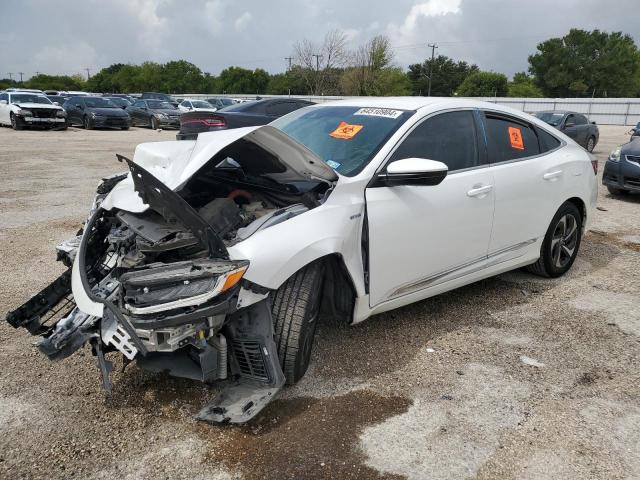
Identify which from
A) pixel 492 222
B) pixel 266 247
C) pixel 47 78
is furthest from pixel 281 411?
pixel 47 78

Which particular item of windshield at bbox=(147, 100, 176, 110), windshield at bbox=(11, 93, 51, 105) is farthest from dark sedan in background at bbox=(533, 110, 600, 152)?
windshield at bbox=(11, 93, 51, 105)

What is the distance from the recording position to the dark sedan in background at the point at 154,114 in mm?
24938

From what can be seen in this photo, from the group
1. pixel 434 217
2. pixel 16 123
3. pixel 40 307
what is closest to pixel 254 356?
A: pixel 40 307

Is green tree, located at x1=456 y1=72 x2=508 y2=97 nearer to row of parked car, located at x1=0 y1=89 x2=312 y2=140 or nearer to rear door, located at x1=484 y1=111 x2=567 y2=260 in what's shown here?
row of parked car, located at x1=0 y1=89 x2=312 y2=140

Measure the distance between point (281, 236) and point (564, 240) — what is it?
3.27 meters

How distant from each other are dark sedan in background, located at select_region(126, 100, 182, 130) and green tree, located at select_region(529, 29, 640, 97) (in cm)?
5907

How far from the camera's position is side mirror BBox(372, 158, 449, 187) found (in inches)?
128

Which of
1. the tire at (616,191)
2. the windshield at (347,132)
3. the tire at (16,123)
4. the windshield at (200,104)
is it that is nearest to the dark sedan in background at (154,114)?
the windshield at (200,104)

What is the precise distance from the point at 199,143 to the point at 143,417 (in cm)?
149

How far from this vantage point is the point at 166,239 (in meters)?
2.80

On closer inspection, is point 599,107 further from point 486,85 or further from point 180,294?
point 180,294

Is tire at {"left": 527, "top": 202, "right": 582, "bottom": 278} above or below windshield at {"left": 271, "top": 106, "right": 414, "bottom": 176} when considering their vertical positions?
below

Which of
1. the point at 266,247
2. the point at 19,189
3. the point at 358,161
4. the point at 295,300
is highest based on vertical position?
Result: the point at 358,161

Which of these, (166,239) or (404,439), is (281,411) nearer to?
(404,439)
